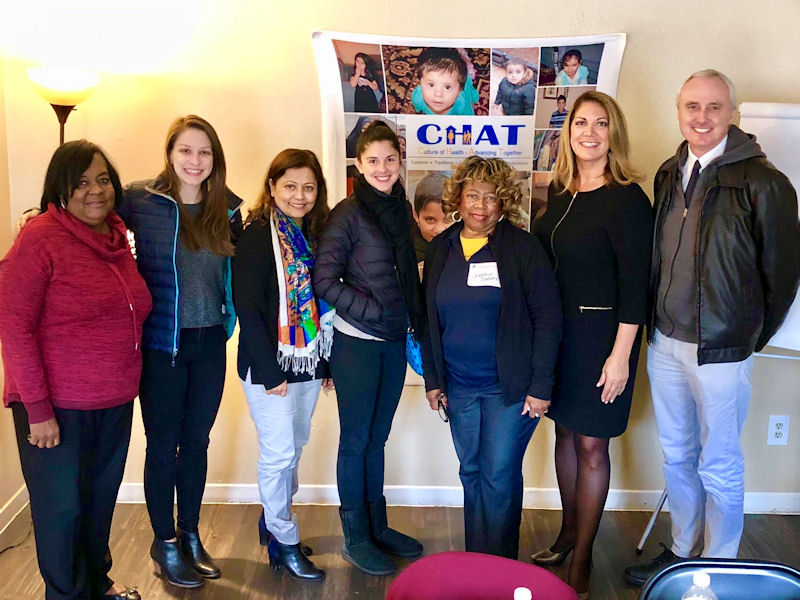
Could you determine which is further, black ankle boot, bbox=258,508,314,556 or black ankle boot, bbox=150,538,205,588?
black ankle boot, bbox=258,508,314,556

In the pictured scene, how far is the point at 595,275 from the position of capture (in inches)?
93.6

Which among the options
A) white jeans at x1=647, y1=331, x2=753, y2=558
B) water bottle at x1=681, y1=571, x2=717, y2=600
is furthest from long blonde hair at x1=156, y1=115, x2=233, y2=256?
water bottle at x1=681, y1=571, x2=717, y2=600

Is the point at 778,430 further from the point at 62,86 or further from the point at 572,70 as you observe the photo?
the point at 62,86

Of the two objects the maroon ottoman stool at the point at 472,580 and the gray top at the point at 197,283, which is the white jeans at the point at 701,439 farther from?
the gray top at the point at 197,283

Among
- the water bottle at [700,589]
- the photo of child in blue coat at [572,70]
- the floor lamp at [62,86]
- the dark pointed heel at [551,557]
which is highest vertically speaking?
the photo of child in blue coat at [572,70]

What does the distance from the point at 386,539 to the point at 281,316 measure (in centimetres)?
100

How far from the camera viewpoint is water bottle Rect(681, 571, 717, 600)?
148cm

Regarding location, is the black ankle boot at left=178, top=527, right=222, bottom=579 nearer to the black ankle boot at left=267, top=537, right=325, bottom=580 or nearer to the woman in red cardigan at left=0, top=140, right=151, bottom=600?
the black ankle boot at left=267, top=537, right=325, bottom=580

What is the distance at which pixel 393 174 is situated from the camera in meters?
2.53

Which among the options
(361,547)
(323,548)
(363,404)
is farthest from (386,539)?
(363,404)

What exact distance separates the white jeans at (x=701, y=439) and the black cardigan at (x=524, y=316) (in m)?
0.46

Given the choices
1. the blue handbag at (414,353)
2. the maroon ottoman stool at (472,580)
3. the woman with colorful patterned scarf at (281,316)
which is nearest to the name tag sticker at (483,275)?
the blue handbag at (414,353)

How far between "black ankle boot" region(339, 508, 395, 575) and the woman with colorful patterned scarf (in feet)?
0.73

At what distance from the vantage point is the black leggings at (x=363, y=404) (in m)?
2.59
